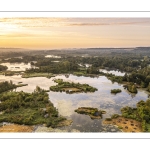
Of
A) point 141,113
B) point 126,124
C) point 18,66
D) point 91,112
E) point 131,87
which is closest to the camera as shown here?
point 126,124

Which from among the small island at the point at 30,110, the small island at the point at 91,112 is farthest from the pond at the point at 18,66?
the small island at the point at 91,112

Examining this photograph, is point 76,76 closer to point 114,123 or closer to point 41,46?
Result: point 41,46

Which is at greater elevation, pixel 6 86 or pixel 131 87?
pixel 6 86

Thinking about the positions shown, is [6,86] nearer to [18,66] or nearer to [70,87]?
[18,66]

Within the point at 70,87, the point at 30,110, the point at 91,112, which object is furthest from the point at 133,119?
the point at 30,110

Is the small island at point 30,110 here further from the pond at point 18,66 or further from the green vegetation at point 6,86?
the pond at point 18,66

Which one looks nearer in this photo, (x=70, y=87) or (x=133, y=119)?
(x=133, y=119)

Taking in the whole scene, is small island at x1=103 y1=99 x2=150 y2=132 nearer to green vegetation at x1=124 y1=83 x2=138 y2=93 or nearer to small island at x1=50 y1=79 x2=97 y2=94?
green vegetation at x1=124 y1=83 x2=138 y2=93

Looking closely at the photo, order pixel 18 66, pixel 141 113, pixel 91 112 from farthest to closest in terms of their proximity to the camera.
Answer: pixel 18 66 → pixel 91 112 → pixel 141 113
